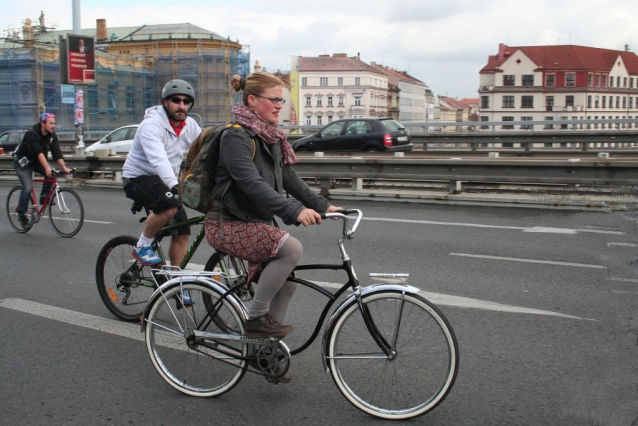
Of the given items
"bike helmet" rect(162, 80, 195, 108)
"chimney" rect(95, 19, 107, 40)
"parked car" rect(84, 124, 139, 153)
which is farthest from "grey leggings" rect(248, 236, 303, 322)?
"chimney" rect(95, 19, 107, 40)

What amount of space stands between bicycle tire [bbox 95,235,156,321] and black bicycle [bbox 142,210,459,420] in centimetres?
127

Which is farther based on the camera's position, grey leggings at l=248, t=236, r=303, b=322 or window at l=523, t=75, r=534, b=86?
window at l=523, t=75, r=534, b=86

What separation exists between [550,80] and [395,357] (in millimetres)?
107919

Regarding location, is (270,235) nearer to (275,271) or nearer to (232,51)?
(275,271)

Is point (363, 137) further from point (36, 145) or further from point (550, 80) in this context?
point (550, 80)

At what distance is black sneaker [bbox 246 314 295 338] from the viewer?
387 cm

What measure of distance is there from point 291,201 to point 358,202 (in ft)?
33.4

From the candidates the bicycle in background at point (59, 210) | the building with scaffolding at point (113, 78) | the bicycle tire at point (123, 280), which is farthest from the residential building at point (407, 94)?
the bicycle tire at point (123, 280)

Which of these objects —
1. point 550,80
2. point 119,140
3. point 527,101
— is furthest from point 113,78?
point 550,80

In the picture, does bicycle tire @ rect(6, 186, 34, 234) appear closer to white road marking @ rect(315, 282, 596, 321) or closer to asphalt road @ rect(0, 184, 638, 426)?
asphalt road @ rect(0, 184, 638, 426)

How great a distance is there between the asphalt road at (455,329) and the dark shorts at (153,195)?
94 centimetres

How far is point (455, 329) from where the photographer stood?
531 cm

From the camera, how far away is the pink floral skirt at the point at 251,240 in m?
3.72

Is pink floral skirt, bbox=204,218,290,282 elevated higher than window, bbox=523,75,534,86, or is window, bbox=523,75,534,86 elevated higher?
window, bbox=523,75,534,86
